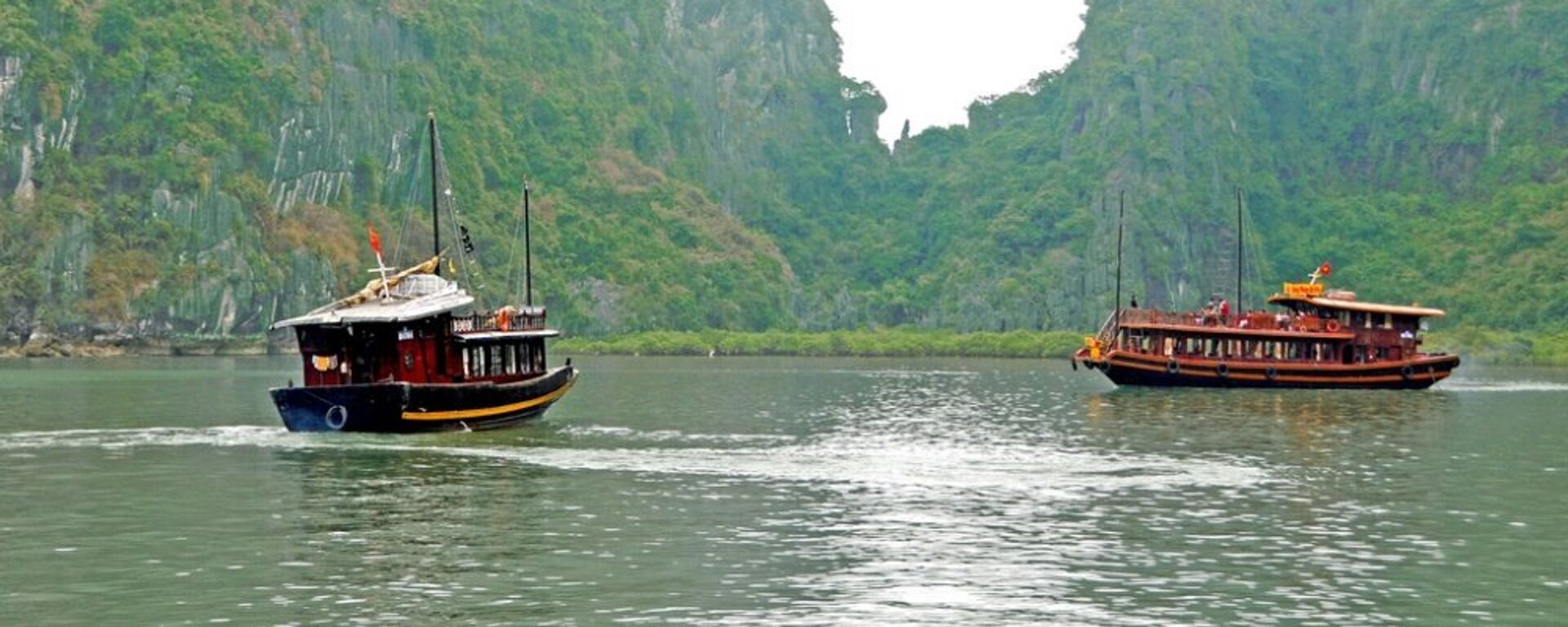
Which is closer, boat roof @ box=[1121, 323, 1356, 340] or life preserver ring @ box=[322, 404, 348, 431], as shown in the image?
life preserver ring @ box=[322, 404, 348, 431]

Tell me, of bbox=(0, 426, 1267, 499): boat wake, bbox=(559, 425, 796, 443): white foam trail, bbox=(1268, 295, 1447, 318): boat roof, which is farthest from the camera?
bbox=(1268, 295, 1447, 318): boat roof

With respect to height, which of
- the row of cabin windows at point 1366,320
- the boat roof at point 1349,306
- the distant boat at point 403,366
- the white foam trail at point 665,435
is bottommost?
the white foam trail at point 665,435

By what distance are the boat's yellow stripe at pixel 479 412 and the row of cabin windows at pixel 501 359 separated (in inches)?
42.2

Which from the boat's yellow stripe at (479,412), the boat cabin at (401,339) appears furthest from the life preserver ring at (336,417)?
the boat's yellow stripe at (479,412)

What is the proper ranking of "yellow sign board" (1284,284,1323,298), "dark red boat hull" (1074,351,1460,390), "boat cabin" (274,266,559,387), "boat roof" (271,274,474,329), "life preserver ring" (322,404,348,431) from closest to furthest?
"life preserver ring" (322,404,348,431), "boat roof" (271,274,474,329), "boat cabin" (274,266,559,387), "dark red boat hull" (1074,351,1460,390), "yellow sign board" (1284,284,1323,298)

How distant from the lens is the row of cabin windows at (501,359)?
58.7 meters

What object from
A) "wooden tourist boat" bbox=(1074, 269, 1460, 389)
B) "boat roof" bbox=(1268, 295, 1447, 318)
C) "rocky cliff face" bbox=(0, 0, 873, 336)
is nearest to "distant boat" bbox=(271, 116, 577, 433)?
"wooden tourist boat" bbox=(1074, 269, 1460, 389)

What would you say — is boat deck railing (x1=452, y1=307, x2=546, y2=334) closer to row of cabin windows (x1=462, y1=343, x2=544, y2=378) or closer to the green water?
row of cabin windows (x1=462, y1=343, x2=544, y2=378)

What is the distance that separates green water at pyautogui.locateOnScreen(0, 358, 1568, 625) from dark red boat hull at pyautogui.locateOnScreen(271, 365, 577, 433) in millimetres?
952

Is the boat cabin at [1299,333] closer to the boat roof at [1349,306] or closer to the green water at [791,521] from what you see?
the boat roof at [1349,306]

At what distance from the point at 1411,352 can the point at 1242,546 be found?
2499 inches

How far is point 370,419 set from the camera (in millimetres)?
54812

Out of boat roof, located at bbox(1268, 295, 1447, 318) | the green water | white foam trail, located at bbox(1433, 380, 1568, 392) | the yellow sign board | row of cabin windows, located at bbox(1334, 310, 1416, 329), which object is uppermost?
the yellow sign board

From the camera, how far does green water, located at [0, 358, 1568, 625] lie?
26.5m
